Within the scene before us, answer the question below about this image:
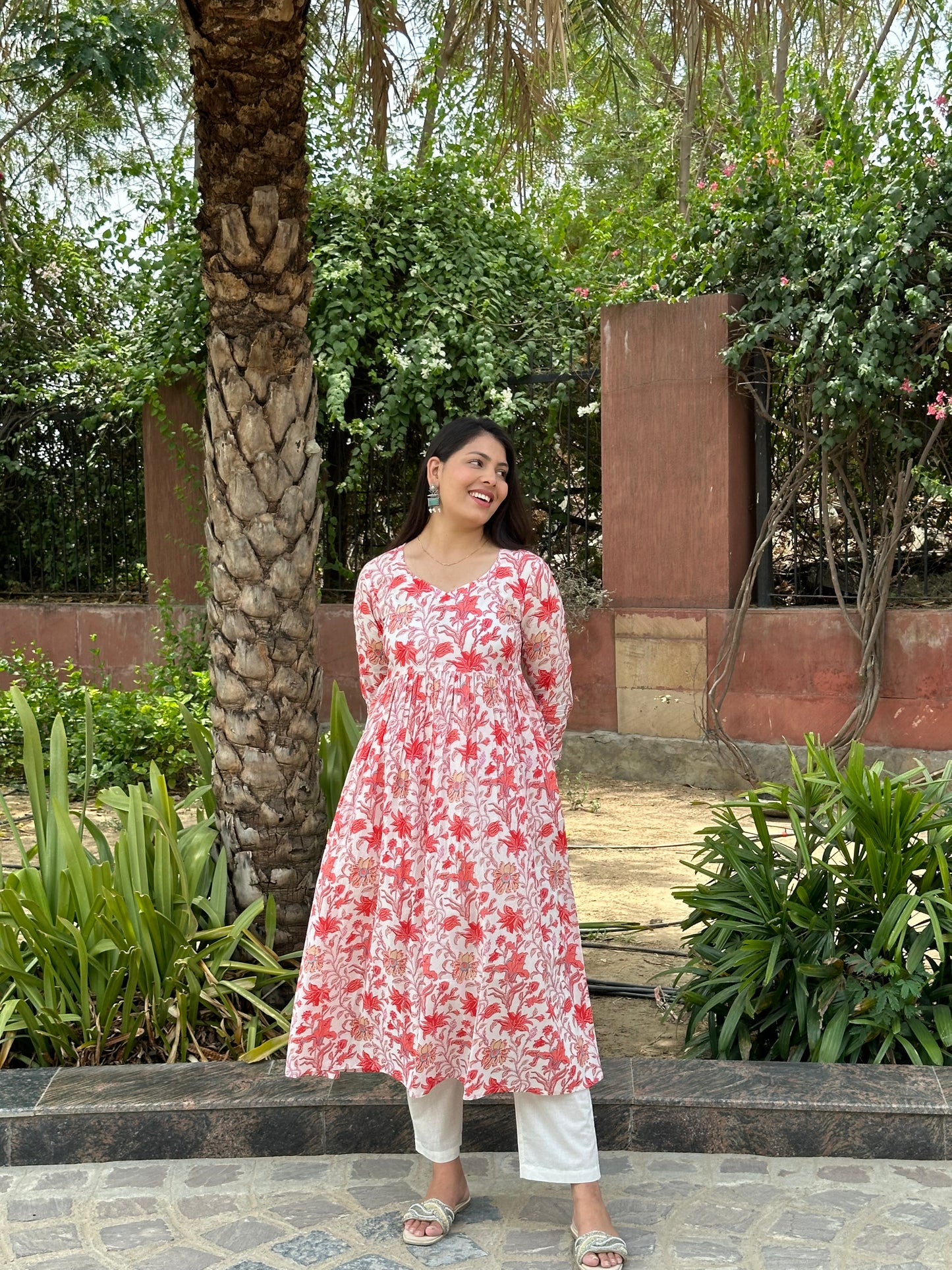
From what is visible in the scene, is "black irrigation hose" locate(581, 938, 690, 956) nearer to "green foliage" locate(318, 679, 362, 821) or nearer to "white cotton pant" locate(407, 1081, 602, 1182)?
"green foliage" locate(318, 679, 362, 821)

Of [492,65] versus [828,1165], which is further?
[492,65]

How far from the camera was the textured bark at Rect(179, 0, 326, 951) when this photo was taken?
3.38 metres

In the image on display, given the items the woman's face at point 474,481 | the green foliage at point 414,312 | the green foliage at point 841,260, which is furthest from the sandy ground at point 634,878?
the green foliage at point 414,312

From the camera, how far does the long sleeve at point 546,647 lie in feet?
8.93

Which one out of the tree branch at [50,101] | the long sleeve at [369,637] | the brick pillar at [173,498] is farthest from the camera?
the tree branch at [50,101]

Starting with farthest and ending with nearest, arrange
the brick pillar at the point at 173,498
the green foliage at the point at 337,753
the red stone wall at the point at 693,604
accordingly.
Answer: the brick pillar at the point at 173,498
the red stone wall at the point at 693,604
the green foliage at the point at 337,753

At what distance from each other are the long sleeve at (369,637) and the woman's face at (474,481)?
259mm

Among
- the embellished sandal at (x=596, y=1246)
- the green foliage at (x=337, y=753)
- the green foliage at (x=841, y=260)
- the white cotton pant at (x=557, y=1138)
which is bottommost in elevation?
the embellished sandal at (x=596, y=1246)

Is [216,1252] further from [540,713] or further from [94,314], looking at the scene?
[94,314]

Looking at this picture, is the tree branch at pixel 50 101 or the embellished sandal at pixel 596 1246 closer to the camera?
the embellished sandal at pixel 596 1246

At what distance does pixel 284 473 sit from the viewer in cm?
348

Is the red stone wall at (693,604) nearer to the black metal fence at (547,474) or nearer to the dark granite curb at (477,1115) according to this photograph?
the black metal fence at (547,474)

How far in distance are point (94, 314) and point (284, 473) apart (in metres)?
9.15

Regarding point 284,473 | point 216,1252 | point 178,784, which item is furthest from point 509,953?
point 178,784
